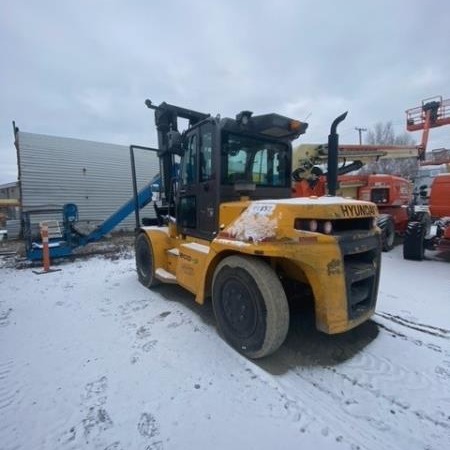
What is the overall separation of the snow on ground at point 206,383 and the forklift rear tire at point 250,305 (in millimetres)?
192

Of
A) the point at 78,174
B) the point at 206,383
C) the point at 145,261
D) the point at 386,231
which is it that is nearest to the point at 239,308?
the point at 206,383

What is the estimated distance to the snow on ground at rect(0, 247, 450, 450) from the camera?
6.38 feet

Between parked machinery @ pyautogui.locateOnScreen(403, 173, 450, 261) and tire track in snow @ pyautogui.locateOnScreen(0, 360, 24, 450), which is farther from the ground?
parked machinery @ pyautogui.locateOnScreen(403, 173, 450, 261)

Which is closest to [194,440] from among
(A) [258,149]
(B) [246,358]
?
(B) [246,358]

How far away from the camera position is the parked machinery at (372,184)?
307 inches

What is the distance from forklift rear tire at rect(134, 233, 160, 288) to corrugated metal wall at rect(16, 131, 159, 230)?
27.5 ft

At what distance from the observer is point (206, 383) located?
2479 mm

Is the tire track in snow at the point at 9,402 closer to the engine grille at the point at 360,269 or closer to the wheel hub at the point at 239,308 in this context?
the wheel hub at the point at 239,308

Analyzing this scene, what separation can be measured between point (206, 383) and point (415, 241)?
6577mm

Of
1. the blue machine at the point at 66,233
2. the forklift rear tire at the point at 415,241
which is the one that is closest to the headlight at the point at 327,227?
the blue machine at the point at 66,233

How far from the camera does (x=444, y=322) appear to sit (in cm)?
360

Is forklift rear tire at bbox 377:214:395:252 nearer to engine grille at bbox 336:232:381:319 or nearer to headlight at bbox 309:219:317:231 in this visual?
engine grille at bbox 336:232:381:319

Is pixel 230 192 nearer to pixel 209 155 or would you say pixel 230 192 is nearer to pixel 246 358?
pixel 209 155

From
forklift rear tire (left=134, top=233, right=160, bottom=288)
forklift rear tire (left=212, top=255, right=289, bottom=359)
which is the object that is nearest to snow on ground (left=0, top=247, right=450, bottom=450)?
forklift rear tire (left=212, top=255, right=289, bottom=359)
